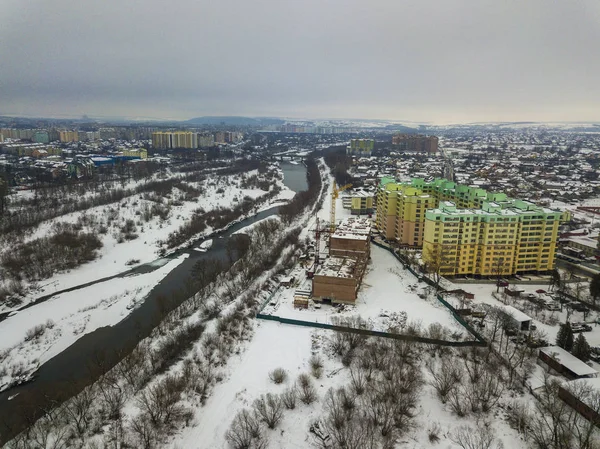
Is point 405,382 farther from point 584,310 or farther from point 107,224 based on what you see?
point 107,224

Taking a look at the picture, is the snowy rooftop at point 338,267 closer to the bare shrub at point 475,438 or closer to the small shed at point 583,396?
the bare shrub at point 475,438

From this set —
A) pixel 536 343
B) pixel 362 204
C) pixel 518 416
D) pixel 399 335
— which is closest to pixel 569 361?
pixel 536 343

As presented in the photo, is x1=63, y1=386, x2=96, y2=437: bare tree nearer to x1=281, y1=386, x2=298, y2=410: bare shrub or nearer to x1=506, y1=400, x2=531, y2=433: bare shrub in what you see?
x1=281, y1=386, x2=298, y2=410: bare shrub

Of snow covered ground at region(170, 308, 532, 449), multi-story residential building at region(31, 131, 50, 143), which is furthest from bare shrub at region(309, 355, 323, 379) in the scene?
multi-story residential building at region(31, 131, 50, 143)

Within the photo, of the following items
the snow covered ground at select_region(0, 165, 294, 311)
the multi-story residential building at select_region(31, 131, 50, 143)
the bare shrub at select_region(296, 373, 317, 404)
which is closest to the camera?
the bare shrub at select_region(296, 373, 317, 404)

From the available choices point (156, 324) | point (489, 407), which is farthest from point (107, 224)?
point (489, 407)

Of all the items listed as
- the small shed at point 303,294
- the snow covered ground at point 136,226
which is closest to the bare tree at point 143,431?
the small shed at point 303,294

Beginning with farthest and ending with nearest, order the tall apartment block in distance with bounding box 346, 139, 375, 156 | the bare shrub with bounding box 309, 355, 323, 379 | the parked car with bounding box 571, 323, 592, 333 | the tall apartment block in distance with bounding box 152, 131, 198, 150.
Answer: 1. the tall apartment block in distance with bounding box 346, 139, 375, 156
2. the tall apartment block in distance with bounding box 152, 131, 198, 150
3. the parked car with bounding box 571, 323, 592, 333
4. the bare shrub with bounding box 309, 355, 323, 379
